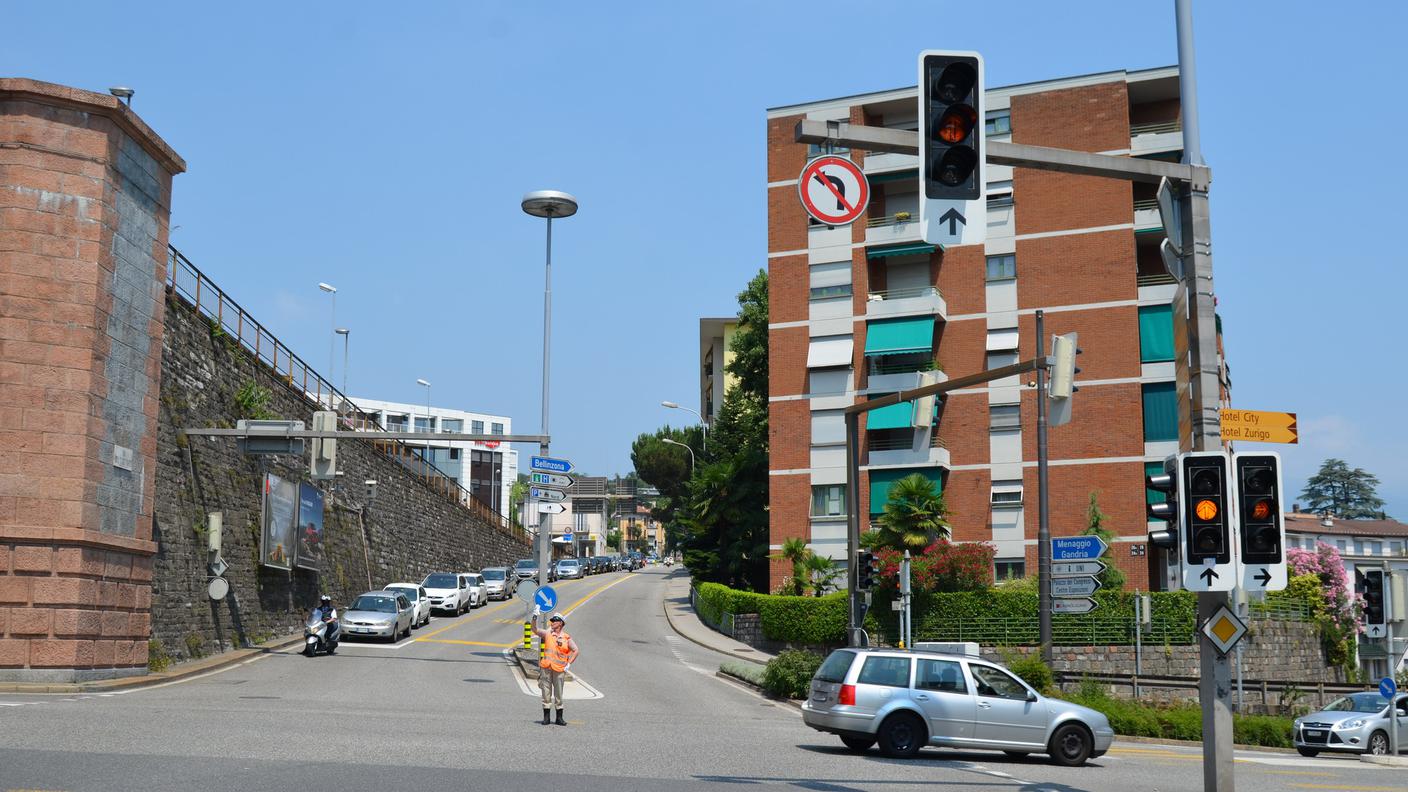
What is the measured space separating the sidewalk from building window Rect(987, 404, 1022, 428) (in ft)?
38.9

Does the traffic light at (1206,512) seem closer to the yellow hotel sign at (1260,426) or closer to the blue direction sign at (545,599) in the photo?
the blue direction sign at (545,599)

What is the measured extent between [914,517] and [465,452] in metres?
95.2

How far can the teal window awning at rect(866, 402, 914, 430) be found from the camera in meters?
47.5

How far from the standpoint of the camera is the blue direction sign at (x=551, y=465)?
31.2 metres

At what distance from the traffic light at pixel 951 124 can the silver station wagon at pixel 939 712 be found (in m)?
9.56

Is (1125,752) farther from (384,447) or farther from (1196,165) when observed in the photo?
(384,447)

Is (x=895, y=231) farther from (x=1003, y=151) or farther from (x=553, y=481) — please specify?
(x=1003, y=151)

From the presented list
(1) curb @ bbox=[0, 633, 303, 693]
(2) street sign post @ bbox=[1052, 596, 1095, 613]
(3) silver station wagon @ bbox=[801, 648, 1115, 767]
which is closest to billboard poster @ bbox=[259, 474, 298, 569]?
(1) curb @ bbox=[0, 633, 303, 693]

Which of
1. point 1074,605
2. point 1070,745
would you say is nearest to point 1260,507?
point 1070,745

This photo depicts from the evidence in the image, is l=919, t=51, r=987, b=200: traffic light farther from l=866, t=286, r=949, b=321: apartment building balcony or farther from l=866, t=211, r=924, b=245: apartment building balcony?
l=866, t=211, r=924, b=245: apartment building balcony

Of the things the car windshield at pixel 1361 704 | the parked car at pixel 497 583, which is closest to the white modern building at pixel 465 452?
the parked car at pixel 497 583

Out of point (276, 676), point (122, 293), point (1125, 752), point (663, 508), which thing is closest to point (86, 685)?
point (276, 676)

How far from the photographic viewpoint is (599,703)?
2462 centimetres

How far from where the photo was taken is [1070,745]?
704 inches
